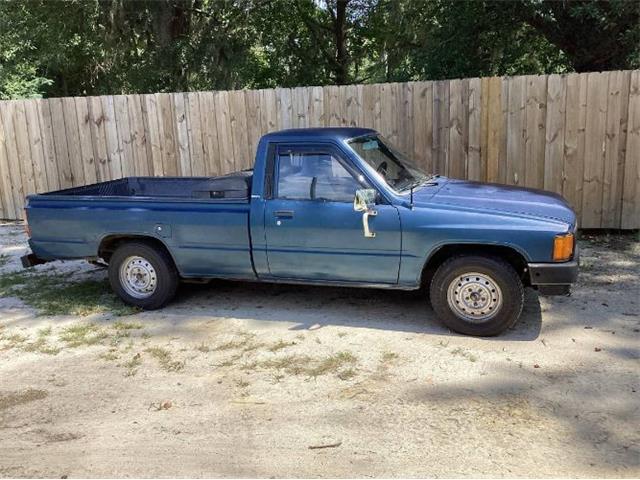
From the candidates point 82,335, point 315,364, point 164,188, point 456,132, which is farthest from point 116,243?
point 456,132

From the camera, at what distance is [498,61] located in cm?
1273

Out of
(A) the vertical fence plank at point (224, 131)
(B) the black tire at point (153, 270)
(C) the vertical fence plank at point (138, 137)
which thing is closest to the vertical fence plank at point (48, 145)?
(C) the vertical fence plank at point (138, 137)

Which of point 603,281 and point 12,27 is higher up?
point 12,27

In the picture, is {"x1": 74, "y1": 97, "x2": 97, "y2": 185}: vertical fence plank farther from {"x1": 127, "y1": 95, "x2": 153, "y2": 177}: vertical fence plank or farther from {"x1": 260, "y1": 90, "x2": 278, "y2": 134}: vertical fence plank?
{"x1": 260, "y1": 90, "x2": 278, "y2": 134}: vertical fence plank

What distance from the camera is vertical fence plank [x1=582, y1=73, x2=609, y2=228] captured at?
8.22 metres

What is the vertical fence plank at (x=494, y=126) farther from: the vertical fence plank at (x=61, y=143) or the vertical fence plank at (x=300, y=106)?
the vertical fence plank at (x=61, y=143)

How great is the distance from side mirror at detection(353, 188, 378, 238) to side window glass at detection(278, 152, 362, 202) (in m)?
0.18

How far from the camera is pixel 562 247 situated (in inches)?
199

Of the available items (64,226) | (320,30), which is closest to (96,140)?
(64,226)

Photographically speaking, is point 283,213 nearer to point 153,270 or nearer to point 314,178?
point 314,178

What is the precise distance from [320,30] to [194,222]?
49.8ft

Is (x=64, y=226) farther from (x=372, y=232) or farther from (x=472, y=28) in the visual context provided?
(x=472, y=28)

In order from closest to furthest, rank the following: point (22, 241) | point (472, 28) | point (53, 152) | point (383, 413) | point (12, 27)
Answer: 1. point (383, 413)
2. point (22, 241)
3. point (53, 152)
4. point (472, 28)
5. point (12, 27)

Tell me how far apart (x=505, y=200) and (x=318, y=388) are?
2.38 meters
